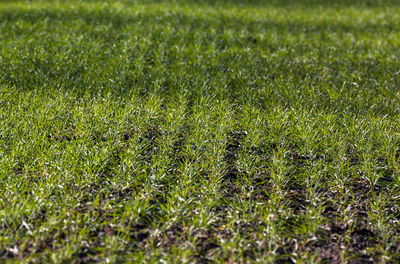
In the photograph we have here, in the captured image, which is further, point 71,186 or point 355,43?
point 355,43

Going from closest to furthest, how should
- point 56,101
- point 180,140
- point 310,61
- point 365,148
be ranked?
1. point 365,148
2. point 180,140
3. point 56,101
4. point 310,61

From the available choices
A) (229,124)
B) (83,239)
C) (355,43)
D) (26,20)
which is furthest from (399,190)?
(26,20)

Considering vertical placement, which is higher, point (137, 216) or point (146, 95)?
point (146, 95)

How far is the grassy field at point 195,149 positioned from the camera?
8.60 ft

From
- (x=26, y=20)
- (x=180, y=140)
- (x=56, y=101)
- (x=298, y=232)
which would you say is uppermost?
(x=26, y=20)

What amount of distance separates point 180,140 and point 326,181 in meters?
1.44

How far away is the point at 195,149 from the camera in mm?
3645

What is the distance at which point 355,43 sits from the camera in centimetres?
707

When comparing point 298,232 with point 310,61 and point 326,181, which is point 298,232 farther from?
point 310,61

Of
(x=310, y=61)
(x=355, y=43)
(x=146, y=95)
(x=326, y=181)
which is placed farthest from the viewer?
(x=355, y=43)

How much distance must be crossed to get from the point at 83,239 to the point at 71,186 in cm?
61

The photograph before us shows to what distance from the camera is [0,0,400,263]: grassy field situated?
2621 millimetres

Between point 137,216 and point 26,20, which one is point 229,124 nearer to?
point 137,216

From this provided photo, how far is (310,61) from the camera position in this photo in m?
5.95
